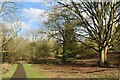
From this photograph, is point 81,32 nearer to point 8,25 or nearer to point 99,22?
point 99,22

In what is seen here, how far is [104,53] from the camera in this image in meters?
10.9

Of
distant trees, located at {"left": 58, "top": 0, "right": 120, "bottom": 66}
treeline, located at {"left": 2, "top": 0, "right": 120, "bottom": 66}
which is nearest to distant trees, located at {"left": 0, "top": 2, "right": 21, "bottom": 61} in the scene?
treeline, located at {"left": 2, "top": 0, "right": 120, "bottom": 66}

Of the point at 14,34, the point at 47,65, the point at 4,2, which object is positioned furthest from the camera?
the point at 14,34

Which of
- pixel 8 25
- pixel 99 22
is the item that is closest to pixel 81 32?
pixel 99 22

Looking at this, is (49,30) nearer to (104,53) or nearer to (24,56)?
(24,56)

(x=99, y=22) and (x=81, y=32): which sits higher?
(x=99, y=22)

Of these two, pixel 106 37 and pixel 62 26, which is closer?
pixel 106 37

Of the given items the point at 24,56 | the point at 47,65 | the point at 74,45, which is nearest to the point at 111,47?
the point at 74,45

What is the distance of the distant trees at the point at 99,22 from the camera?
10406 millimetres

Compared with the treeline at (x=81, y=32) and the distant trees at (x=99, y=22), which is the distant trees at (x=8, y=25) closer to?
the treeline at (x=81, y=32)

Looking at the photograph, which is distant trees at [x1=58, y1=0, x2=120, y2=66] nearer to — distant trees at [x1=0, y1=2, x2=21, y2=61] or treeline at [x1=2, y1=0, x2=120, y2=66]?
treeline at [x1=2, y1=0, x2=120, y2=66]

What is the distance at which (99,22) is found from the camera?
10.6 m

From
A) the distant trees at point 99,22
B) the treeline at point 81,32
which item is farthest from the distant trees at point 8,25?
the distant trees at point 99,22

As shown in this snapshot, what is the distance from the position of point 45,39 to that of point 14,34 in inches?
65.6
